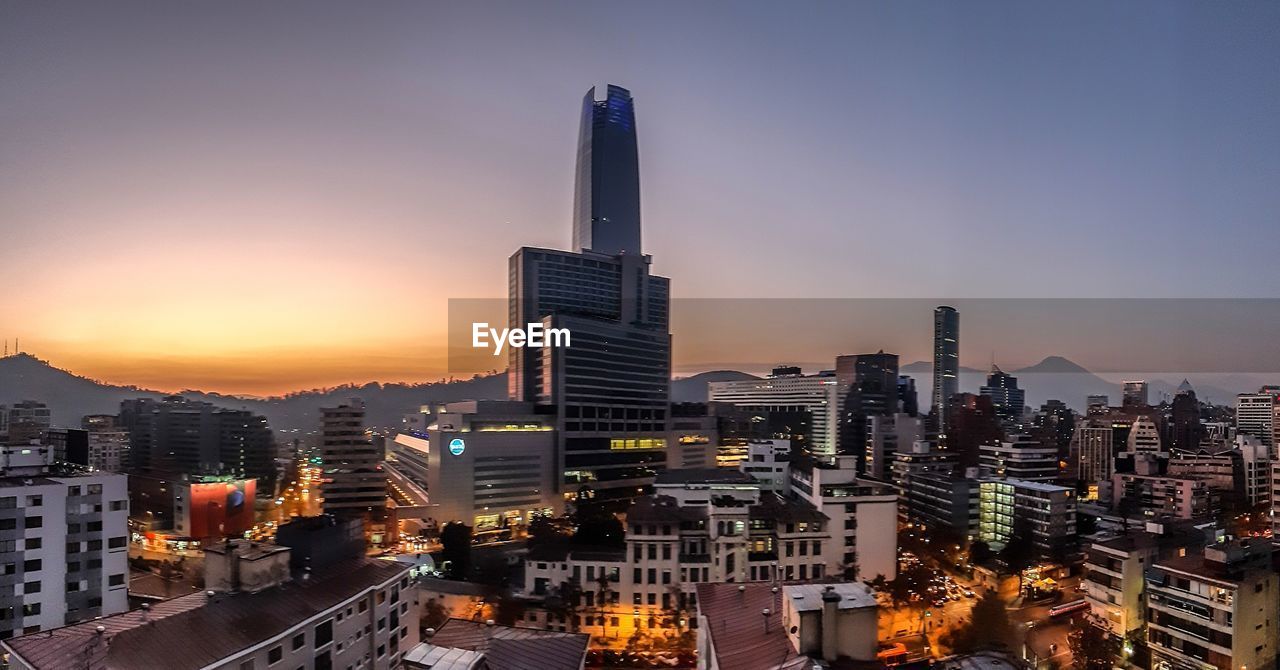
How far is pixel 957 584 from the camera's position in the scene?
18844mm

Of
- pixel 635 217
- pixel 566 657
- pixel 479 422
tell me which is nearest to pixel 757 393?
pixel 635 217

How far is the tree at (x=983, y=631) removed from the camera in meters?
12.9

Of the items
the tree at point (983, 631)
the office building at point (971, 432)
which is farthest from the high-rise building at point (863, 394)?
the tree at point (983, 631)

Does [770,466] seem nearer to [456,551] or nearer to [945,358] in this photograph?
[456,551]

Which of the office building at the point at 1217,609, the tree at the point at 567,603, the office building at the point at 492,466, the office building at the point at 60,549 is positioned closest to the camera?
the office building at the point at 1217,609

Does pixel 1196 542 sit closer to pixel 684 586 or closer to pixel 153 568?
pixel 684 586

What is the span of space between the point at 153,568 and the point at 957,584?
83.5 ft

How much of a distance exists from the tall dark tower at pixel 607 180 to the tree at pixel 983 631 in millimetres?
37136

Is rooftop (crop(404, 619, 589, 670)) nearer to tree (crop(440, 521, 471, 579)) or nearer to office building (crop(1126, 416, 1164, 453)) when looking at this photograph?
tree (crop(440, 521, 471, 579))

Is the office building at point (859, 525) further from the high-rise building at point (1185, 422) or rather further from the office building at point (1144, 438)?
the high-rise building at point (1185, 422)

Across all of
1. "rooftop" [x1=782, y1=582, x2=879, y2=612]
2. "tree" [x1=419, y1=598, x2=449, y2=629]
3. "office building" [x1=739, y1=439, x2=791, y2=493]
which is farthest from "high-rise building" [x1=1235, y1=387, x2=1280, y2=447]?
"tree" [x1=419, y1=598, x2=449, y2=629]

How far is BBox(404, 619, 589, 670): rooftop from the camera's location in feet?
22.2

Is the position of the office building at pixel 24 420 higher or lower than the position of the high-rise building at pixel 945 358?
lower

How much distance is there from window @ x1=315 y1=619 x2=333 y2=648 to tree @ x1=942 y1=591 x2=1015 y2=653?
449 inches
